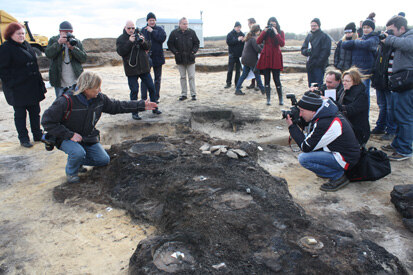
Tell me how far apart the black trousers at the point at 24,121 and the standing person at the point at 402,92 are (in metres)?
5.48

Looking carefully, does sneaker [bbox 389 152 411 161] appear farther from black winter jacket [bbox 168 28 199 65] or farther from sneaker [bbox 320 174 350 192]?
black winter jacket [bbox 168 28 199 65]

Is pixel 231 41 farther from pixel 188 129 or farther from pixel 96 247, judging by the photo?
pixel 96 247

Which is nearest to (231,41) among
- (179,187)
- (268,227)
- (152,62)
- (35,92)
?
(152,62)

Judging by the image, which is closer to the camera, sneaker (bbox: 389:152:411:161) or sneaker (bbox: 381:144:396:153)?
sneaker (bbox: 389:152:411:161)

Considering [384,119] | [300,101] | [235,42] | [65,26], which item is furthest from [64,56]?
[384,119]

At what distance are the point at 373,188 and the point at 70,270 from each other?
3.56 metres

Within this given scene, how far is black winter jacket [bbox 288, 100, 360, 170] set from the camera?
144 inches

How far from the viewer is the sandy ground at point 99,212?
103 inches

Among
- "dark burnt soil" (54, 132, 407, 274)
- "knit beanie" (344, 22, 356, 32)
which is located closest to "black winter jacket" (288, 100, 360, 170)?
"dark burnt soil" (54, 132, 407, 274)

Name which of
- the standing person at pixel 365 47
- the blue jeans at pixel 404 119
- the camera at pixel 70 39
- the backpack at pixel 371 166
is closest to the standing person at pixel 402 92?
the blue jeans at pixel 404 119

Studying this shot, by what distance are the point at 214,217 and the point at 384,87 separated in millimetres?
3757

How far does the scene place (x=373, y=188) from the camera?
3.94 meters

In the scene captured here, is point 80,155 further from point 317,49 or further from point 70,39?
point 317,49

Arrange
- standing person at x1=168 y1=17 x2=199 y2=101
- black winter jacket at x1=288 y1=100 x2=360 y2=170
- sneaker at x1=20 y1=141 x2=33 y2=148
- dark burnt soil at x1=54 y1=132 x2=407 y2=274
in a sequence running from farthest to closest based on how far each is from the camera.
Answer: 1. standing person at x1=168 y1=17 x2=199 y2=101
2. sneaker at x1=20 y1=141 x2=33 y2=148
3. black winter jacket at x1=288 y1=100 x2=360 y2=170
4. dark burnt soil at x1=54 y1=132 x2=407 y2=274
